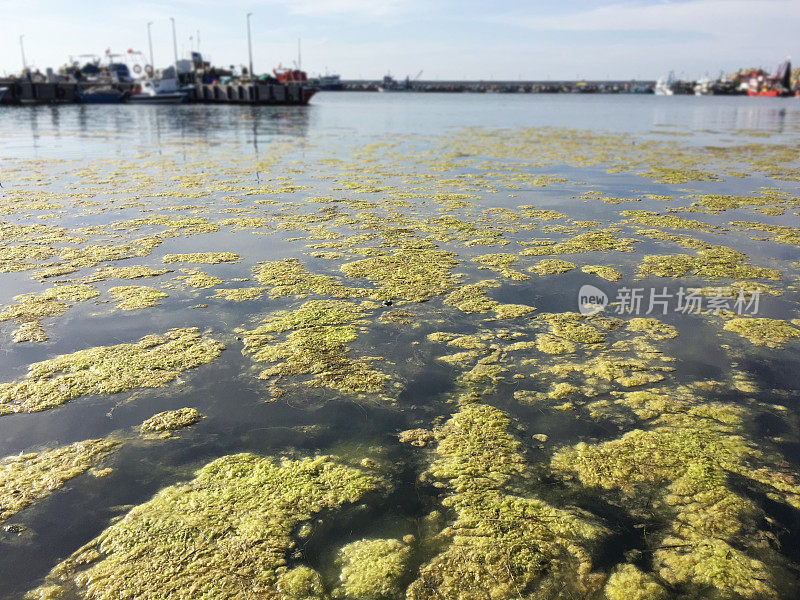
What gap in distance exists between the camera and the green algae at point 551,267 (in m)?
5.32

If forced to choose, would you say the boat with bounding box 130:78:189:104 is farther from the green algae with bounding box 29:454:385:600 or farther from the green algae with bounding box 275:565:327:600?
the green algae with bounding box 275:565:327:600

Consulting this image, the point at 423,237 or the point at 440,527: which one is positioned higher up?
the point at 423,237

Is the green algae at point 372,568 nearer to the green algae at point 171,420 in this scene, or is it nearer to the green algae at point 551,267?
the green algae at point 171,420

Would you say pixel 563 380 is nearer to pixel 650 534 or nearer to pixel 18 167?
pixel 650 534

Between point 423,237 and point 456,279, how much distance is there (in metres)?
1.49

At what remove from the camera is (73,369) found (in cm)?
341

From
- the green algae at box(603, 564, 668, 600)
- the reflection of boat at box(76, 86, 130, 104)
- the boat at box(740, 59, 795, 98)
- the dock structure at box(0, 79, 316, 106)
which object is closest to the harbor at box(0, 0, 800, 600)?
the green algae at box(603, 564, 668, 600)

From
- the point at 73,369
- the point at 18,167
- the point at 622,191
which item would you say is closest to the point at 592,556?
the point at 73,369

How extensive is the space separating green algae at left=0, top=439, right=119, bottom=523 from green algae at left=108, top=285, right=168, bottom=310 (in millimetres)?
1866

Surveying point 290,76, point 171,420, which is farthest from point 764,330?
point 290,76

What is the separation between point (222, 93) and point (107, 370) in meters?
57.9

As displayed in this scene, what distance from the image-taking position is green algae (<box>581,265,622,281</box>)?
5.16 m

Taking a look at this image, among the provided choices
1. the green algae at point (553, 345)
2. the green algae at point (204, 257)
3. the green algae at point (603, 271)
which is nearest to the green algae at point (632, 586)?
the green algae at point (553, 345)

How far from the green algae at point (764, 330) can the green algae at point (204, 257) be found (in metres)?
4.63
